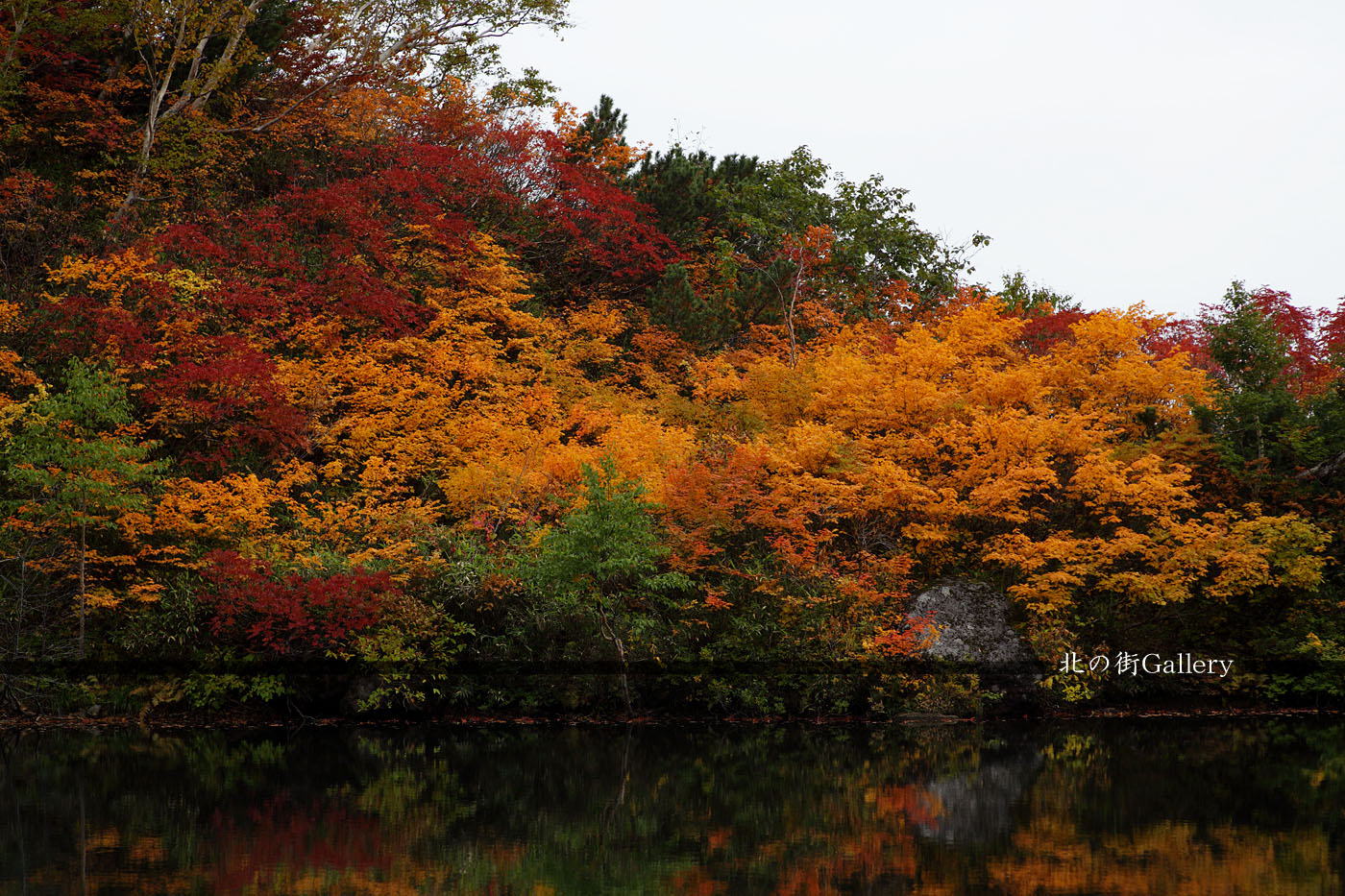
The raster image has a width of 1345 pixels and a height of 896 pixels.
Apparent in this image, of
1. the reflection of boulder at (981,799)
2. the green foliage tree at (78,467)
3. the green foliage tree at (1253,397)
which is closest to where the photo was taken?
the reflection of boulder at (981,799)

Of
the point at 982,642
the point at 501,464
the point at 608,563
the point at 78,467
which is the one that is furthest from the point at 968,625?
the point at 78,467

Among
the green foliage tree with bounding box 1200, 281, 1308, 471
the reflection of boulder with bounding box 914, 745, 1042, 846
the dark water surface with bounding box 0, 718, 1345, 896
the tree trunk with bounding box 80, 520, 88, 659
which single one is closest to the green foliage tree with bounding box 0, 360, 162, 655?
the tree trunk with bounding box 80, 520, 88, 659

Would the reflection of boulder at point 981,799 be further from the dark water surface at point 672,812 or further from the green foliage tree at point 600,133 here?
the green foliage tree at point 600,133

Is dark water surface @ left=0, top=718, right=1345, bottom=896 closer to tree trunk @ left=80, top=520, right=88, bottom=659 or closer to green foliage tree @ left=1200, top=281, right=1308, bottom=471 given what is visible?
tree trunk @ left=80, top=520, right=88, bottom=659

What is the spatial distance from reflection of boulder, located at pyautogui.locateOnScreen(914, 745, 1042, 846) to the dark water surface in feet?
0.12

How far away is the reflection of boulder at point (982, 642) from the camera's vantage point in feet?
52.3

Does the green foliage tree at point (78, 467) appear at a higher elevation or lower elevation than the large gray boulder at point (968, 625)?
higher

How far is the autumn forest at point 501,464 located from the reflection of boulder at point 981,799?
11.0ft

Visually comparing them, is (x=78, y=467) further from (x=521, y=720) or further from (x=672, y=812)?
(x=672, y=812)

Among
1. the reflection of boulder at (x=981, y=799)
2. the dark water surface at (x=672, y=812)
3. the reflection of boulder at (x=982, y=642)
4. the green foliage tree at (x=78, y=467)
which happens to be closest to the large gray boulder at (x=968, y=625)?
the reflection of boulder at (x=982, y=642)

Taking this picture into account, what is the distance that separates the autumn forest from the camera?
50.4 feet

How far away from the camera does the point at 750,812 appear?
9.66m

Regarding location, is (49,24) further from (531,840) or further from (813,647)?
(531,840)

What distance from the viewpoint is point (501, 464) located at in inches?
694
